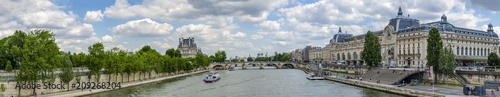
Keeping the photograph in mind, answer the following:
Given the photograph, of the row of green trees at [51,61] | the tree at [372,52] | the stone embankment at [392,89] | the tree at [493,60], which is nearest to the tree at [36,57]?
the row of green trees at [51,61]

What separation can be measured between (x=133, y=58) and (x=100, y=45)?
50.0ft

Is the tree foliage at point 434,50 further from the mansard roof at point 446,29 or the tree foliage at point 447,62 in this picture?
the mansard roof at point 446,29

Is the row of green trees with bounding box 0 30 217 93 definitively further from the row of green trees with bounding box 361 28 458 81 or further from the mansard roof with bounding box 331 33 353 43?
the mansard roof with bounding box 331 33 353 43

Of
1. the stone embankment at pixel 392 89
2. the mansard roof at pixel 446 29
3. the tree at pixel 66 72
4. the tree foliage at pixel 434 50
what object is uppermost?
the mansard roof at pixel 446 29

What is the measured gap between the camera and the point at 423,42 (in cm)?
10400

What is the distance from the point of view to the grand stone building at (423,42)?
342ft

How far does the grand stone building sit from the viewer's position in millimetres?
104188

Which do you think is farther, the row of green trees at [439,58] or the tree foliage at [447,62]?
the row of green trees at [439,58]

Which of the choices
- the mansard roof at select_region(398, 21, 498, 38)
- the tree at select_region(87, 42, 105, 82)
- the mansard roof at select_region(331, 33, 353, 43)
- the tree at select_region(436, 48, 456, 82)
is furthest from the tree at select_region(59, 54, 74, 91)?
the mansard roof at select_region(331, 33, 353, 43)

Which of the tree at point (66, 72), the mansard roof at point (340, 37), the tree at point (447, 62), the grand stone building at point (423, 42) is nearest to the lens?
the tree at point (66, 72)

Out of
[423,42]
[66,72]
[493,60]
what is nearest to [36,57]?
[66,72]

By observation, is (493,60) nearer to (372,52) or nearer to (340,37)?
(372,52)

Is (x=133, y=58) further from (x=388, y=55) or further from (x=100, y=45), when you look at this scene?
(x=388, y=55)

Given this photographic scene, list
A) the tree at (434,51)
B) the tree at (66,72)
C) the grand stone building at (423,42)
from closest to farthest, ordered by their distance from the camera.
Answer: the tree at (66,72), the tree at (434,51), the grand stone building at (423,42)
